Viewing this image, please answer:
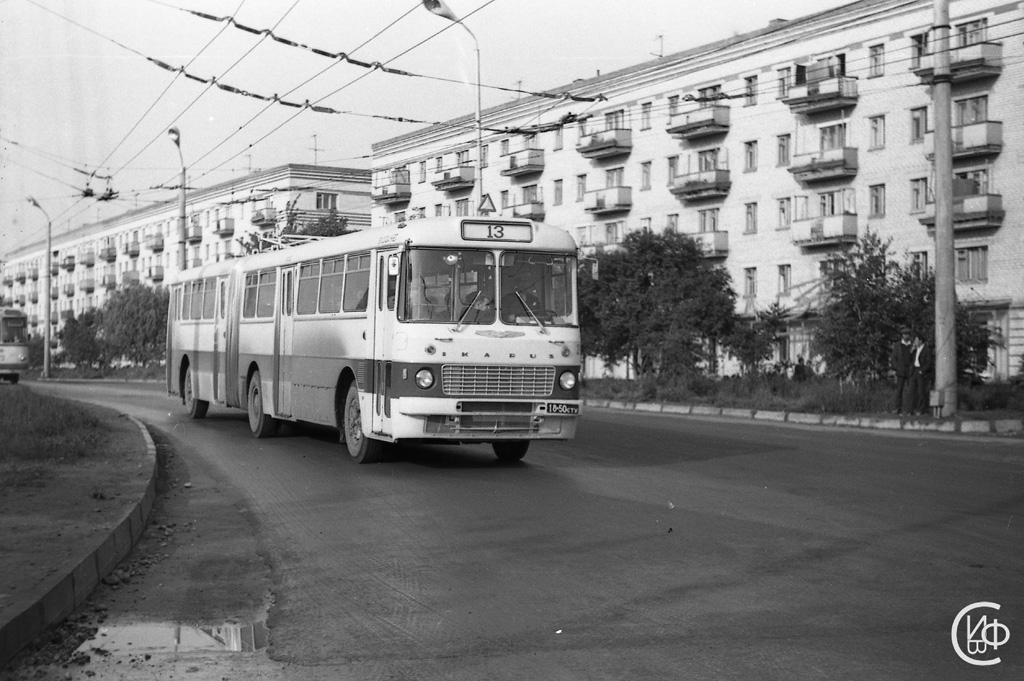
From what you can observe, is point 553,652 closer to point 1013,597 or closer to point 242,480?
point 1013,597

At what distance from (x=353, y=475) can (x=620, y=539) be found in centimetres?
523

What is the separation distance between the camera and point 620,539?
9023 mm

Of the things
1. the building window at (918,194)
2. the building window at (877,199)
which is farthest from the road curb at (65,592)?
→ the building window at (877,199)

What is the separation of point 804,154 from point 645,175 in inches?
486

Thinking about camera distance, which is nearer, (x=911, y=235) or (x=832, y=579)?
(x=832, y=579)

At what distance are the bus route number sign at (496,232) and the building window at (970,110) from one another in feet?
120

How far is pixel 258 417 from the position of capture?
63.2 feet

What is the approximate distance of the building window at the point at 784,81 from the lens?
54250mm

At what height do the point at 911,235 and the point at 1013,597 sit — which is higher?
the point at 911,235

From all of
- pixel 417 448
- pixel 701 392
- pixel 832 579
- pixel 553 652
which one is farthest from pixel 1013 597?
pixel 701 392

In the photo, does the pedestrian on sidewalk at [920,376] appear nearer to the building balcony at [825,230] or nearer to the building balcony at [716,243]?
the building balcony at [825,230]

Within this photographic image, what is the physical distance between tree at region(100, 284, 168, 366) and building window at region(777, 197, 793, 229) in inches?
1605

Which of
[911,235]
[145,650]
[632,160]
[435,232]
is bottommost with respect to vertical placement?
[145,650]

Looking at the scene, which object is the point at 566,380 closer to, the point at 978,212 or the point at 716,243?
the point at 978,212
